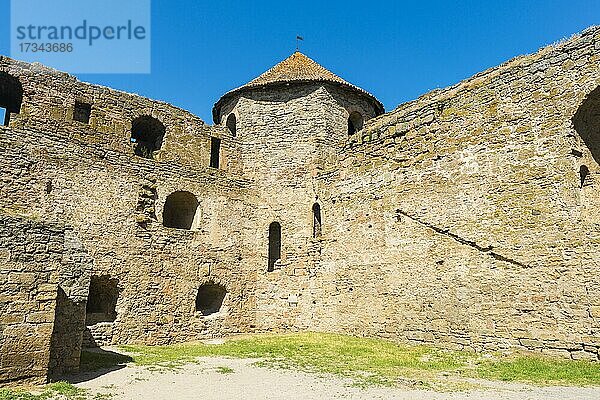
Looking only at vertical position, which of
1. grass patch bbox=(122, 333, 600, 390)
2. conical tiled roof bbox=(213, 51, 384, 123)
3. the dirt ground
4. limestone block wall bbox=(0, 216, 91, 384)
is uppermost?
conical tiled roof bbox=(213, 51, 384, 123)

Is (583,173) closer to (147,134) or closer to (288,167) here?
(288,167)

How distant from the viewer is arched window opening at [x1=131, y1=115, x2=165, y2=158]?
15.7 m

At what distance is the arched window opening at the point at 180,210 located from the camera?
15.7m

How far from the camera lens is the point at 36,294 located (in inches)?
296

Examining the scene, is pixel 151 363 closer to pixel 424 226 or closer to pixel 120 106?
pixel 424 226

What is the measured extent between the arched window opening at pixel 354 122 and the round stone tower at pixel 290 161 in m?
0.05

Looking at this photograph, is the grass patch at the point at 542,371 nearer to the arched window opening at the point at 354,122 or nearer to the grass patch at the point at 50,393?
the grass patch at the point at 50,393

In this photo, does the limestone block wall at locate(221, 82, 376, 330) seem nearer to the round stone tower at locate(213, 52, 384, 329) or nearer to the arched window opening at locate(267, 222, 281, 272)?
the round stone tower at locate(213, 52, 384, 329)

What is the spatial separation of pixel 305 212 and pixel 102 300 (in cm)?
630

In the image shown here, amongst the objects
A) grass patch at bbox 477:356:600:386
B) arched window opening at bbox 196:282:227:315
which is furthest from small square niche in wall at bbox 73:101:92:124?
grass patch at bbox 477:356:600:386

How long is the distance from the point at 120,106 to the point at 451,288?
1059cm

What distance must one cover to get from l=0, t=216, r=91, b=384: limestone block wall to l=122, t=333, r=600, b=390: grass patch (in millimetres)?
2371

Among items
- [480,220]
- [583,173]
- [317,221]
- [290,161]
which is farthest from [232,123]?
[583,173]

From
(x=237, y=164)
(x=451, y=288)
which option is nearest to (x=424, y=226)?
(x=451, y=288)
